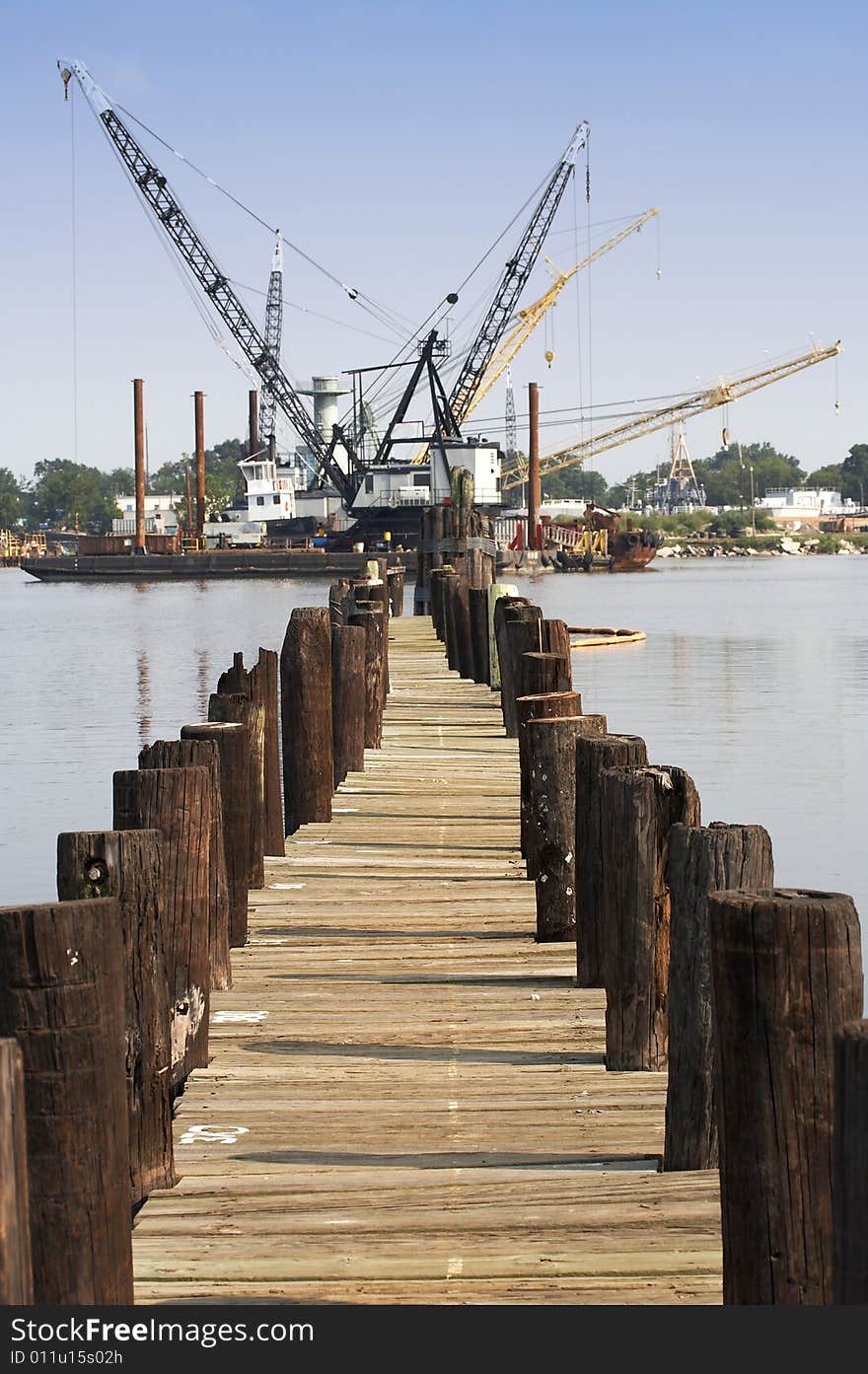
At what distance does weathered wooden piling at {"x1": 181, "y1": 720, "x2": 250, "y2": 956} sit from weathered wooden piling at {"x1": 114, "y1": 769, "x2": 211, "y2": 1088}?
4.54ft

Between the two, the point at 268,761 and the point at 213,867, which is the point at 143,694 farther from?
the point at 213,867

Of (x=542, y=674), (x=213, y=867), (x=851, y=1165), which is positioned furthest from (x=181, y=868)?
(x=542, y=674)

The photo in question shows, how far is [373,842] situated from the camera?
901 centimetres

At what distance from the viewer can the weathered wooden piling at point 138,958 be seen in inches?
166

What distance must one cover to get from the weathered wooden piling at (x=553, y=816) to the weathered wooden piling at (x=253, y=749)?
1.19 m

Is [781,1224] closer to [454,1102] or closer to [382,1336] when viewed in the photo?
[382,1336]

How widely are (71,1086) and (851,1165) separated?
55.5 inches

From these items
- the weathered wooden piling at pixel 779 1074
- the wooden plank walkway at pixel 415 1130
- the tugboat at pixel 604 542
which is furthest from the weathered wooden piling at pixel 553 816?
the tugboat at pixel 604 542

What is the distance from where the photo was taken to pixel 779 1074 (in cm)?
324

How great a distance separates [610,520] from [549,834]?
9771 cm

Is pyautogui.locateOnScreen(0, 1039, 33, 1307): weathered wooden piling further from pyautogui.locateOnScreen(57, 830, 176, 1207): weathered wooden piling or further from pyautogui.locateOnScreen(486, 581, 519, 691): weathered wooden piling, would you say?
pyautogui.locateOnScreen(486, 581, 519, 691): weathered wooden piling

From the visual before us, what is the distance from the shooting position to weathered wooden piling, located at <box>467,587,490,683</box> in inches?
671

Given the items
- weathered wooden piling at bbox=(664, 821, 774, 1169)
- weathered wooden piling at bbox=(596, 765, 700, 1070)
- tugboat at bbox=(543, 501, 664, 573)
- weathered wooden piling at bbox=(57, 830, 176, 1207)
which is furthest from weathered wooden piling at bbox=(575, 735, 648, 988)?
tugboat at bbox=(543, 501, 664, 573)

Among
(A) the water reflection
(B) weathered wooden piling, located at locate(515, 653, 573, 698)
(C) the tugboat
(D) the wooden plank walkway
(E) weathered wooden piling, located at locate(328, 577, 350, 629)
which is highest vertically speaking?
(C) the tugboat
